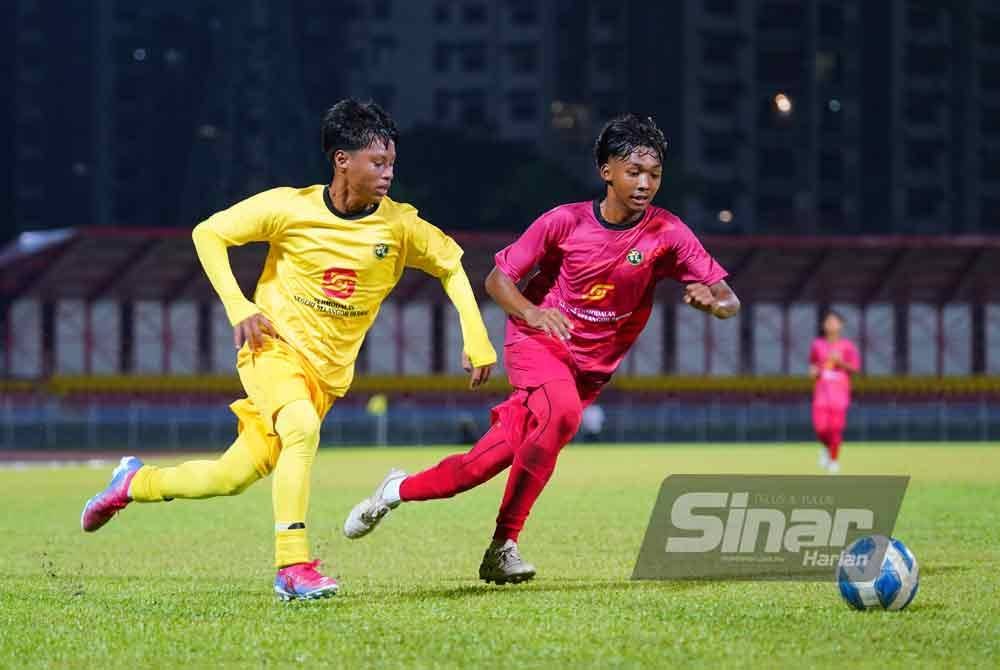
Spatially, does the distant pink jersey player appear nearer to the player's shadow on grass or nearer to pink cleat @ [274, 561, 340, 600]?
the player's shadow on grass

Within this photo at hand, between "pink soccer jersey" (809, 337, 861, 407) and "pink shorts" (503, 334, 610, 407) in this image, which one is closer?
"pink shorts" (503, 334, 610, 407)

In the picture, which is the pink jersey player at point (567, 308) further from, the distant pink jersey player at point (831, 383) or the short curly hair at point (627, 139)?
the distant pink jersey player at point (831, 383)

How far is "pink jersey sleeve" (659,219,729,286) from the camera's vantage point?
8.90 meters

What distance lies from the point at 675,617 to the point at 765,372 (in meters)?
44.0

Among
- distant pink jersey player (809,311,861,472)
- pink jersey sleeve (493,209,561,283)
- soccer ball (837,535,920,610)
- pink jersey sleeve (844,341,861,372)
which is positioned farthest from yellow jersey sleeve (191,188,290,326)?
pink jersey sleeve (844,341,861,372)

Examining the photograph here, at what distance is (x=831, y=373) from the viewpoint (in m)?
24.2

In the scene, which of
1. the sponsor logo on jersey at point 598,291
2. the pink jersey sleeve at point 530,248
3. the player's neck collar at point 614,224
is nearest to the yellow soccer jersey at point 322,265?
the pink jersey sleeve at point 530,248

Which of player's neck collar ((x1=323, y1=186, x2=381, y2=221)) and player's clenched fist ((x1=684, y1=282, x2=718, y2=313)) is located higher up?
player's neck collar ((x1=323, y1=186, x2=381, y2=221))

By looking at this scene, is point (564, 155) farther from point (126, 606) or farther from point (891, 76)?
point (126, 606)

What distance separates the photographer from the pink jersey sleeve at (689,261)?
29.2 ft

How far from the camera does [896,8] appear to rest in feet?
373

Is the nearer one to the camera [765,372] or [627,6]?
[765,372]

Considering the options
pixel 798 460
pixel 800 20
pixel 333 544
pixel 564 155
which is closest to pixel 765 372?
pixel 798 460

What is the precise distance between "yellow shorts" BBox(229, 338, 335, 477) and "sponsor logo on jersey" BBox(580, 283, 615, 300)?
53.2 inches
